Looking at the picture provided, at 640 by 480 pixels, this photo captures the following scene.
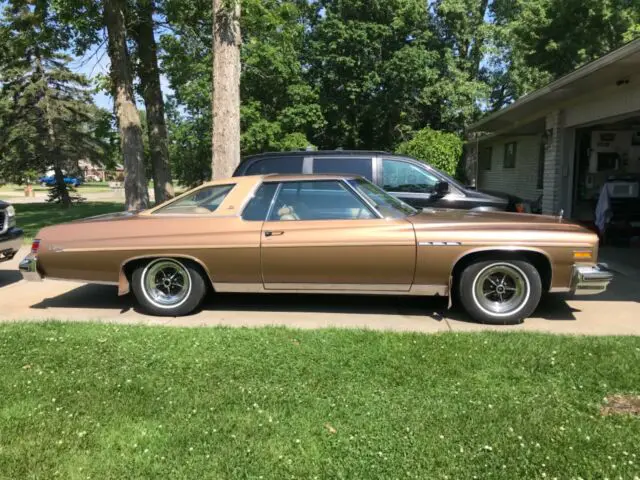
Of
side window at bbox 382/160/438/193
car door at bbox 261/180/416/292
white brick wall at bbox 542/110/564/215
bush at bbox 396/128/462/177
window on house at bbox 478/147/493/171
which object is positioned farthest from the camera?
window on house at bbox 478/147/493/171

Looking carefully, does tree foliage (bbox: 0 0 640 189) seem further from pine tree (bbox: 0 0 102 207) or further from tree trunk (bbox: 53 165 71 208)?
tree trunk (bbox: 53 165 71 208)

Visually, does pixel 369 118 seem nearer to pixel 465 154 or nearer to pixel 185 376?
pixel 465 154

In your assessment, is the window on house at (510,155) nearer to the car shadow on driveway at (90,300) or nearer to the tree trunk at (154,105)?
the tree trunk at (154,105)

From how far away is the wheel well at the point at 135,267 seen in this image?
5895 millimetres

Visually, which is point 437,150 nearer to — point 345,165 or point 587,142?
point 587,142

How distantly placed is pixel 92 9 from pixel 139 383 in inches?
439

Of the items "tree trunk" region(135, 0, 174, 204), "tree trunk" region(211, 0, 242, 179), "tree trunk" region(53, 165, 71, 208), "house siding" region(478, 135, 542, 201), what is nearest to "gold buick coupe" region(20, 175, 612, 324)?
"tree trunk" region(211, 0, 242, 179)

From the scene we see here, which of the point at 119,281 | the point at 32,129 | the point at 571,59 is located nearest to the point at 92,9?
the point at 119,281

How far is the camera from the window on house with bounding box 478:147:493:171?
887 inches

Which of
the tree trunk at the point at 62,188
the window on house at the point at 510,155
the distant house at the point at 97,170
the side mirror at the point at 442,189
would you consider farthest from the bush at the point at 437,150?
the distant house at the point at 97,170

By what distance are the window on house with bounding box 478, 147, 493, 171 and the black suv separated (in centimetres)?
1495

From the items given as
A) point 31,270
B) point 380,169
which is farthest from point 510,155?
point 31,270

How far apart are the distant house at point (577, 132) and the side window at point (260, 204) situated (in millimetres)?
4787

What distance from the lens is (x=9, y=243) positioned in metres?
7.71
